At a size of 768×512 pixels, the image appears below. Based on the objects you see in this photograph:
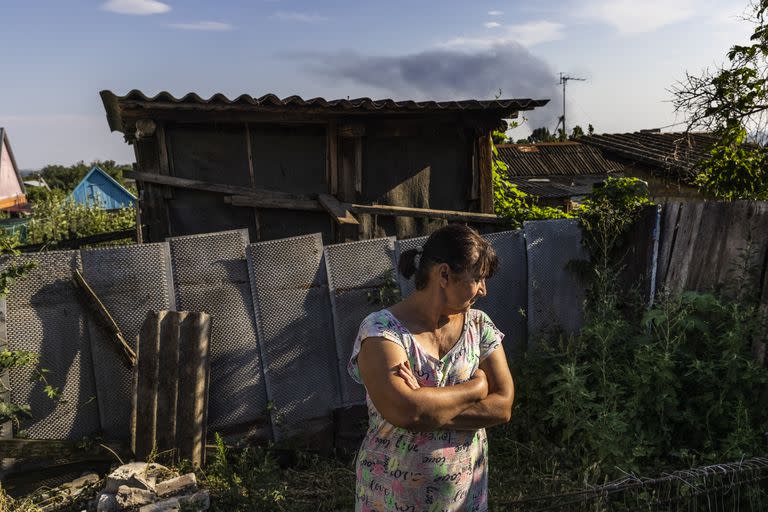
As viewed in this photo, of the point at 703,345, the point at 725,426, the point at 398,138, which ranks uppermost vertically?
the point at 398,138

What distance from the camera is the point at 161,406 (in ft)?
15.3

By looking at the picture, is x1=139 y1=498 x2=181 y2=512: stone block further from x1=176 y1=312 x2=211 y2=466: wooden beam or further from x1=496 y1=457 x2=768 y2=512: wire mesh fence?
x1=496 y1=457 x2=768 y2=512: wire mesh fence

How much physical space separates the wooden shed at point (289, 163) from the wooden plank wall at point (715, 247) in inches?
101

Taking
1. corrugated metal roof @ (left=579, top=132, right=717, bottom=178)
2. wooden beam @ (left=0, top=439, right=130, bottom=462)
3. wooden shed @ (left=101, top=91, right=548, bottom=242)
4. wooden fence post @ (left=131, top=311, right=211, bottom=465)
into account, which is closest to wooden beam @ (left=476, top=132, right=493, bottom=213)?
wooden shed @ (left=101, top=91, right=548, bottom=242)

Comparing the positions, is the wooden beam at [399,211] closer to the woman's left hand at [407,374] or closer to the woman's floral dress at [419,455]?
the woman's floral dress at [419,455]

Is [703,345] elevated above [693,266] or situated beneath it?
situated beneath

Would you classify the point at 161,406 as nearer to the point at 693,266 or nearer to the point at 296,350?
the point at 296,350

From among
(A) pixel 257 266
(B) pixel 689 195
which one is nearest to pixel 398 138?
(A) pixel 257 266

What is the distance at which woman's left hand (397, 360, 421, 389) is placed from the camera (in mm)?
2146

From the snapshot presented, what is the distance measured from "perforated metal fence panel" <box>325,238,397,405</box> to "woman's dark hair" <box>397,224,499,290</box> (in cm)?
291

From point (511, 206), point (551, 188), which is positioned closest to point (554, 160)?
point (551, 188)

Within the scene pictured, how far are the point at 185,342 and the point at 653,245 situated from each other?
3953mm

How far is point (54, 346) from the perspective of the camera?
15.0ft

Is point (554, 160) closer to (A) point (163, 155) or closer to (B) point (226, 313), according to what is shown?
(A) point (163, 155)
